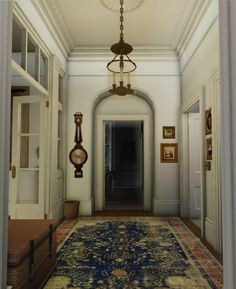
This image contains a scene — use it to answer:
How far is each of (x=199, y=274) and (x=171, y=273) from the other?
0.93ft

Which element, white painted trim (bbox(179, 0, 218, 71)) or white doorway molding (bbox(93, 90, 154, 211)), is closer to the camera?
white painted trim (bbox(179, 0, 218, 71))

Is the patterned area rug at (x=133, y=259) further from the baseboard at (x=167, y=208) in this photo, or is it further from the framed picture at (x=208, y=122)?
the framed picture at (x=208, y=122)

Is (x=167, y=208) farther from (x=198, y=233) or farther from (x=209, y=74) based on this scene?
(x=209, y=74)

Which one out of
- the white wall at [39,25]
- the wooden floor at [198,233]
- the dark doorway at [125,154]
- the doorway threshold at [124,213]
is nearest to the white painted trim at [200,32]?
the white wall at [39,25]

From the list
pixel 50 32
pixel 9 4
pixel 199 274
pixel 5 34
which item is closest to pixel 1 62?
pixel 5 34

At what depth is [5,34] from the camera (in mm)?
1249

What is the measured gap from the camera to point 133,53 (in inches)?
227

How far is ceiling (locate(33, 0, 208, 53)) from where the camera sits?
13.4 ft

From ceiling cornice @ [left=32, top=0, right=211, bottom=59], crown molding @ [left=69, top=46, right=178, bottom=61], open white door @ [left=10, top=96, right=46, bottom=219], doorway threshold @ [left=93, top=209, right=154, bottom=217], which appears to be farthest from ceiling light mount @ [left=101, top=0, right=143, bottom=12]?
doorway threshold @ [left=93, top=209, right=154, bottom=217]

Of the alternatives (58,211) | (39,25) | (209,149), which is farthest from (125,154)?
(39,25)

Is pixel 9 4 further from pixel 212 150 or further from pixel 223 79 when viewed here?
pixel 212 150

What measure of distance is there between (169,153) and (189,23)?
8.48 ft

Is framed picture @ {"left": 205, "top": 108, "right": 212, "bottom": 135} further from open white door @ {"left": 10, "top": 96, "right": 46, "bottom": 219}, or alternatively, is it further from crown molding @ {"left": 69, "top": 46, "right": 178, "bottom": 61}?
open white door @ {"left": 10, "top": 96, "right": 46, "bottom": 219}

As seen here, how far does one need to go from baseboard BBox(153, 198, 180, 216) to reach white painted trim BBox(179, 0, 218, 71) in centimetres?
287
